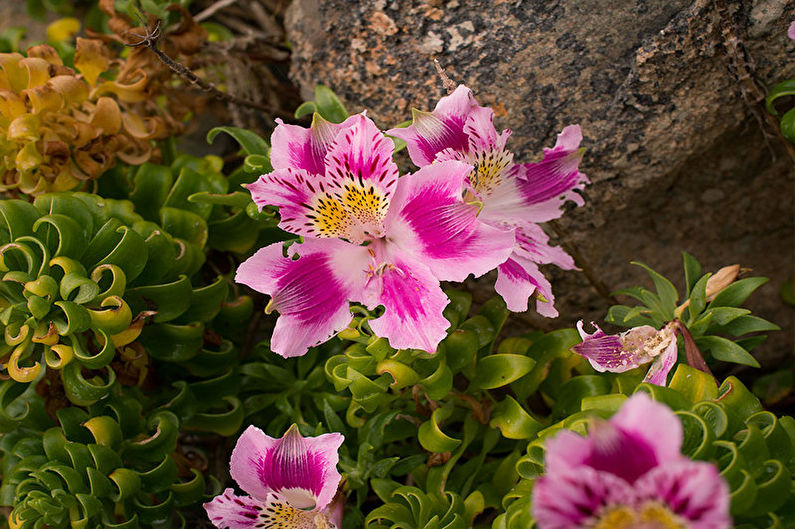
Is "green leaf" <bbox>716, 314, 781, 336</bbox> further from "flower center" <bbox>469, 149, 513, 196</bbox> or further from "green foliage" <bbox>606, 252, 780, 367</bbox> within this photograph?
"flower center" <bbox>469, 149, 513, 196</bbox>

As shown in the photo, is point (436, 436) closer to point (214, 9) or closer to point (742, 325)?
point (742, 325)

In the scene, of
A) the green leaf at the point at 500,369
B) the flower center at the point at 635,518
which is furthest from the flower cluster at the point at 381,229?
the flower center at the point at 635,518

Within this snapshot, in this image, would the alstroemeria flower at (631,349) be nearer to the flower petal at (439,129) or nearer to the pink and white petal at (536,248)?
the pink and white petal at (536,248)

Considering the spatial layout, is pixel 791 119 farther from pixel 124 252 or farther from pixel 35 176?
pixel 35 176

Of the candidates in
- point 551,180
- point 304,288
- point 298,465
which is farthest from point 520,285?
point 298,465

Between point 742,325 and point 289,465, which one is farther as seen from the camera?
point 742,325

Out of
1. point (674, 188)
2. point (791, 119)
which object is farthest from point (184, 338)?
point (791, 119)
